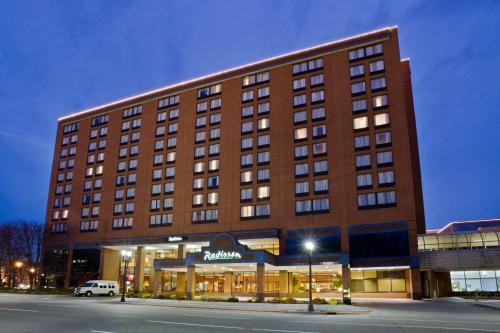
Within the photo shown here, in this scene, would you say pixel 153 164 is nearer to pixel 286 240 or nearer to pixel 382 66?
pixel 286 240

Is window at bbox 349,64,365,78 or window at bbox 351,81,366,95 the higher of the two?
window at bbox 349,64,365,78

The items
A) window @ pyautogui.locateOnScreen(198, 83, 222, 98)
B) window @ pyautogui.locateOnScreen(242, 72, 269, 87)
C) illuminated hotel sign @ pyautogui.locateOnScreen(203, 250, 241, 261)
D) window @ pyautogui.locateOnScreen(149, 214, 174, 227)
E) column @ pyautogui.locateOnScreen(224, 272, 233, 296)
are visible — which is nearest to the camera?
illuminated hotel sign @ pyautogui.locateOnScreen(203, 250, 241, 261)

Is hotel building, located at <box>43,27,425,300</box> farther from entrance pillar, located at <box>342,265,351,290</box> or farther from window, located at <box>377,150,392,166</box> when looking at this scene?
entrance pillar, located at <box>342,265,351,290</box>

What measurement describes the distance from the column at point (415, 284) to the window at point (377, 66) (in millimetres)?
29634

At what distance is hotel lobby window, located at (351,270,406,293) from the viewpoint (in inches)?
2328

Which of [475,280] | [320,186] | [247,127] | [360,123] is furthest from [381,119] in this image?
[475,280]

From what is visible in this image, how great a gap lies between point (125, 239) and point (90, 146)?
25176 millimetres

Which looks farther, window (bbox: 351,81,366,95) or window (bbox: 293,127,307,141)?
window (bbox: 293,127,307,141)

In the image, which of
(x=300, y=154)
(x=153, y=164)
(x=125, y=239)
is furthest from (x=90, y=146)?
(x=300, y=154)

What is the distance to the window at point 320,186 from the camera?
62781mm

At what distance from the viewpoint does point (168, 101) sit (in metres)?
82.5

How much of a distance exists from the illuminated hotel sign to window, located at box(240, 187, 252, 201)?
43.4 ft

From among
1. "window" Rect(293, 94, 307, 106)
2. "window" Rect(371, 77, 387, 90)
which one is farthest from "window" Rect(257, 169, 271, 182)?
"window" Rect(371, 77, 387, 90)

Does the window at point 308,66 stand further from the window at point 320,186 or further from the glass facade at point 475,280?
the glass facade at point 475,280
